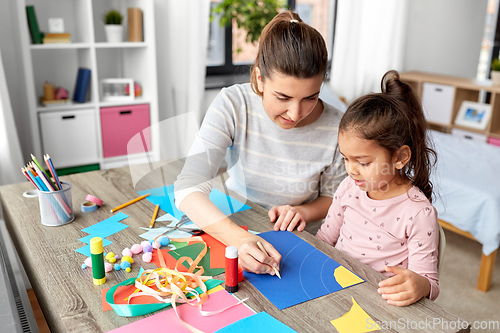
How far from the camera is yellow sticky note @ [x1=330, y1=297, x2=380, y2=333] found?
2.39 feet

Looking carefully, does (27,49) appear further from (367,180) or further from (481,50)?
(481,50)

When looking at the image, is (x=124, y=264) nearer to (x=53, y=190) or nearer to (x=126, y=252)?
(x=126, y=252)

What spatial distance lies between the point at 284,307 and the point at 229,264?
13 centimetres

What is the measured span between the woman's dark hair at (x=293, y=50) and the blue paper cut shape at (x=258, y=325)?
59cm

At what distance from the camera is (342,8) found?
356cm

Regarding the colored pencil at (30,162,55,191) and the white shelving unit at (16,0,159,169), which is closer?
the colored pencil at (30,162,55,191)

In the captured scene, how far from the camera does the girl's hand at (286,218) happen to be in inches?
43.9

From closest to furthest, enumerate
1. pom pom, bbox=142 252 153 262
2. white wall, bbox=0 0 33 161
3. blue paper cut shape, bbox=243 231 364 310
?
blue paper cut shape, bbox=243 231 364 310, pom pom, bbox=142 252 153 262, white wall, bbox=0 0 33 161

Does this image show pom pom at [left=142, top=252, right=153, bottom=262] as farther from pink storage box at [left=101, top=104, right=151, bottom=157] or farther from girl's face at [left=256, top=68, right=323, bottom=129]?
pink storage box at [left=101, top=104, right=151, bottom=157]

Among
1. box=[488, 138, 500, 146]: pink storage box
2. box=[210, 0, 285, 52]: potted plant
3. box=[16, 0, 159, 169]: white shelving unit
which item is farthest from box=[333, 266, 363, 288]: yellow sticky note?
box=[488, 138, 500, 146]: pink storage box

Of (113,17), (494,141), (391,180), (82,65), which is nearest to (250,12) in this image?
(113,17)

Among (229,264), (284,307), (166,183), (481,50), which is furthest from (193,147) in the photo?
(481,50)

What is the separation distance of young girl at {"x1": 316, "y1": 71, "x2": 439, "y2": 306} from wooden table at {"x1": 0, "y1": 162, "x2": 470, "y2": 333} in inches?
5.8

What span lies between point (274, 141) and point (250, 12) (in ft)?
6.77
